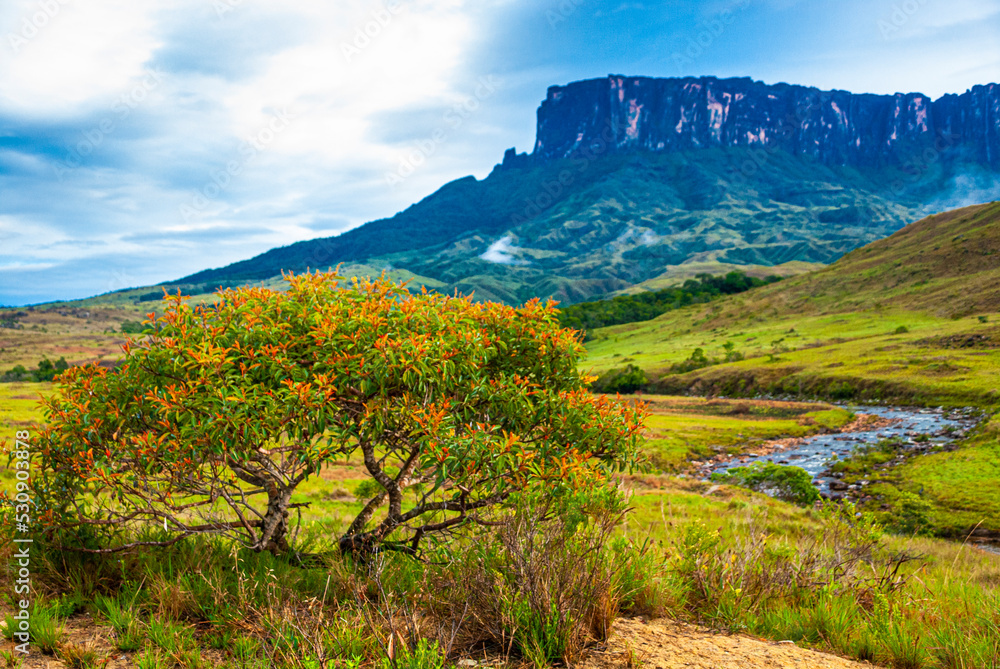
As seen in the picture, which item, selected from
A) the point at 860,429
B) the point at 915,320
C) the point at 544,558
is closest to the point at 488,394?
the point at 544,558

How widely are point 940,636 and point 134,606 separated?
8.41m

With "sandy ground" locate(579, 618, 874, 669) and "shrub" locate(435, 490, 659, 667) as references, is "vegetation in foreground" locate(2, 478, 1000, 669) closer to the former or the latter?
"shrub" locate(435, 490, 659, 667)

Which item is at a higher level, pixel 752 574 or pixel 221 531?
pixel 221 531

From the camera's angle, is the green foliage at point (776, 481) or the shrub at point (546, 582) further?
the green foliage at point (776, 481)

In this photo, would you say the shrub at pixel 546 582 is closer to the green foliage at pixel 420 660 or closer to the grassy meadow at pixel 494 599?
the grassy meadow at pixel 494 599

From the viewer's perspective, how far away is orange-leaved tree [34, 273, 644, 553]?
20.9 ft

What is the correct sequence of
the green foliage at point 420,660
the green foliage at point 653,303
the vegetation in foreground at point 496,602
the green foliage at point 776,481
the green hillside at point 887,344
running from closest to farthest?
the green foliage at point 420,660 → the vegetation in foreground at point 496,602 → the green foliage at point 776,481 → the green hillside at point 887,344 → the green foliage at point 653,303

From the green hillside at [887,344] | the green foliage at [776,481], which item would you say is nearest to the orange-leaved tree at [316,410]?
the green hillside at [887,344]

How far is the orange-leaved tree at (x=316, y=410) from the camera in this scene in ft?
20.9

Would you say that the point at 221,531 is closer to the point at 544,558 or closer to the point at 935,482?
the point at 544,558

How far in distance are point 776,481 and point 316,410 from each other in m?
28.6

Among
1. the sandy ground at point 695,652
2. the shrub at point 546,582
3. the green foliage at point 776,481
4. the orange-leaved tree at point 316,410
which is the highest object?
the orange-leaved tree at point 316,410

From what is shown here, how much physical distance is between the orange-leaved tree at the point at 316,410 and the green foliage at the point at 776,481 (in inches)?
933

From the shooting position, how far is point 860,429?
4306cm
